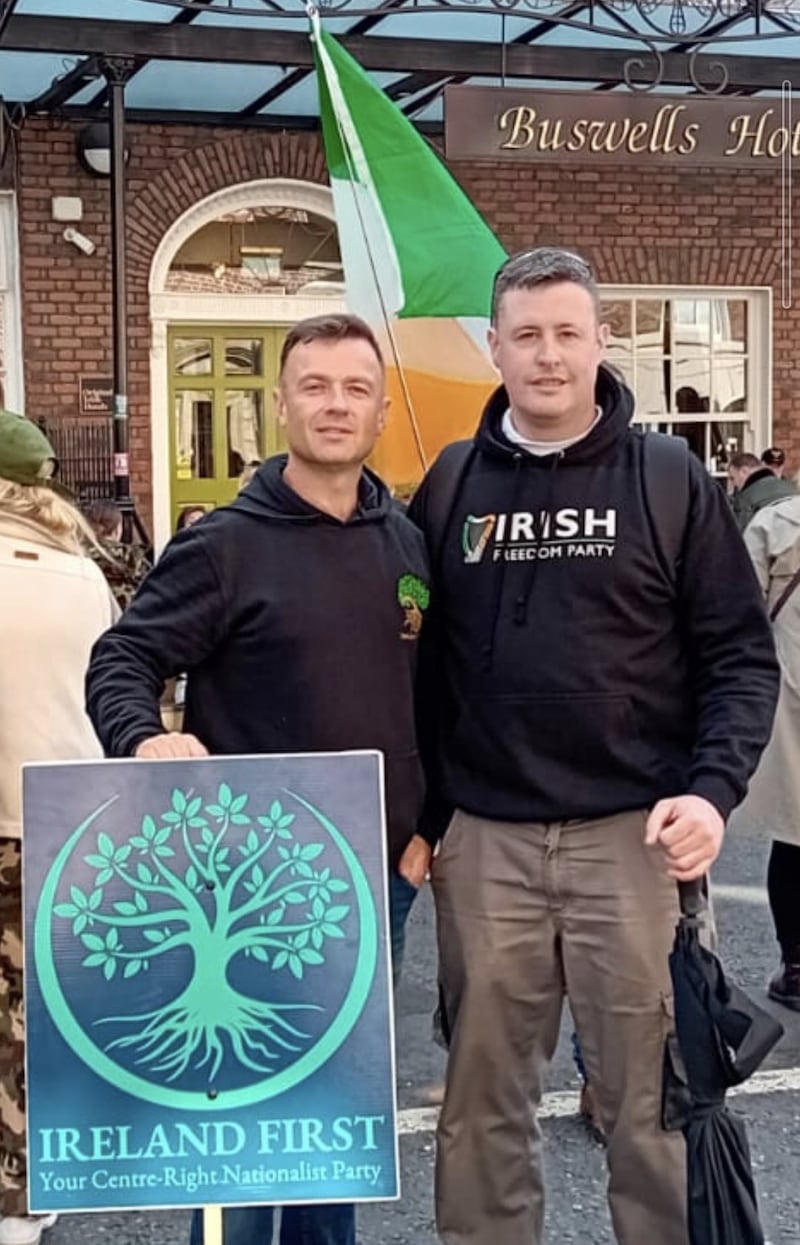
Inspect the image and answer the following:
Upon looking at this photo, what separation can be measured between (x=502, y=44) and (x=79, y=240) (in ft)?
11.9

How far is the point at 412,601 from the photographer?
283 centimetres

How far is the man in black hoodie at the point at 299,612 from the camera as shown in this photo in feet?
8.93

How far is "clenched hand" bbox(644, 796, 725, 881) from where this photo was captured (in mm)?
2625

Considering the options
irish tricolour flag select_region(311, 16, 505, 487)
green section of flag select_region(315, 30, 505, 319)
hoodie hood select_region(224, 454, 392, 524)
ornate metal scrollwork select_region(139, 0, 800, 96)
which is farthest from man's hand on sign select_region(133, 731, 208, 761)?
ornate metal scrollwork select_region(139, 0, 800, 96)

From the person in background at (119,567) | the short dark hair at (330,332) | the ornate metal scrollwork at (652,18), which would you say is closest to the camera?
the short dark hair at (330,332)

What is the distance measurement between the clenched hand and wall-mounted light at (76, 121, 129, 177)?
971cm

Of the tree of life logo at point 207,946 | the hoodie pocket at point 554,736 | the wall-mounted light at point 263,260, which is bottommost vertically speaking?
the tree of life logo at point 207,946

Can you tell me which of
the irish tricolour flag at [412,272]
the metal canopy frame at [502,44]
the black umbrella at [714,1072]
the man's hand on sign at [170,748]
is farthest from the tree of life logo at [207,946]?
the metal canopy frame at [502,44]

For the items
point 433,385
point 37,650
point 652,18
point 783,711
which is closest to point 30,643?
point 37,650

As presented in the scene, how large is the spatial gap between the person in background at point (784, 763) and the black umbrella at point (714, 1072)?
2.33 metres

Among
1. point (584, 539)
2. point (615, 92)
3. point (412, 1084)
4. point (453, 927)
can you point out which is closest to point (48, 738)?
point (453, 927)

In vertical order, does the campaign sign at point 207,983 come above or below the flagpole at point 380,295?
below

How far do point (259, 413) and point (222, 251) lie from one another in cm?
Answer: 125

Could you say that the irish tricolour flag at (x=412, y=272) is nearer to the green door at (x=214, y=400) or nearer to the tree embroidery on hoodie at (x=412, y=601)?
the tree embroidery on hoodie at (x=412, y=601)
